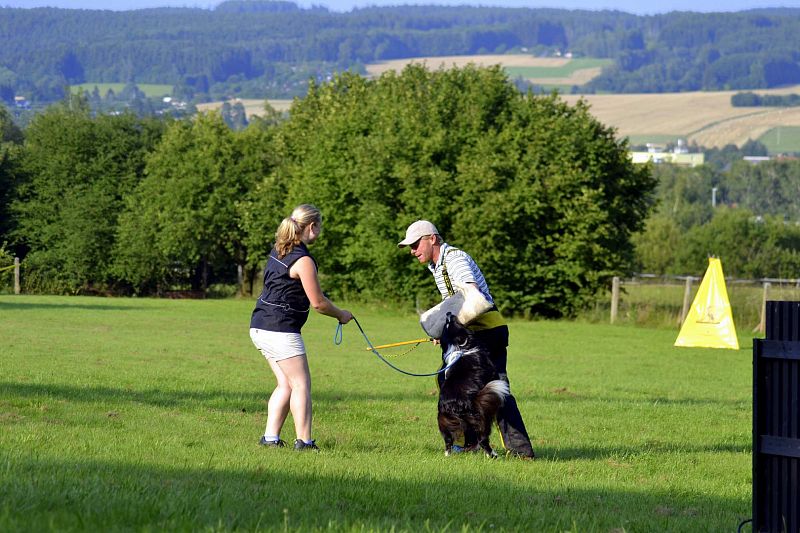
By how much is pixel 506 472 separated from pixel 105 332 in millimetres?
20829

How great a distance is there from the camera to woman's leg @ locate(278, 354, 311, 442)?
10.5m

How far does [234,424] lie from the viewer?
12.8m

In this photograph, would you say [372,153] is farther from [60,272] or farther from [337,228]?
[60,272]

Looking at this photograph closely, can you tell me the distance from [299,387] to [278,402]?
32cm

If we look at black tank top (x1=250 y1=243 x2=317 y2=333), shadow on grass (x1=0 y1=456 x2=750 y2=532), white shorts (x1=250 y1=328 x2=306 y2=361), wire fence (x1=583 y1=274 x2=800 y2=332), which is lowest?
wire fence (x1=583 y1=274 x2=800 y2=332)

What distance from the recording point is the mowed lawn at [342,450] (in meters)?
7.04

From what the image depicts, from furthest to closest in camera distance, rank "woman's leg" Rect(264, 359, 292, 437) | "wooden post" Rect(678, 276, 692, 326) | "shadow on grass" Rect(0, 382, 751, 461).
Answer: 1. "wooden post" Rect(678, 276, 692, 326)
2. "shadow on grass" Rect(0, 382, 751, 461)
3. "woman's leg" Rect(264, 359, 292, 437)

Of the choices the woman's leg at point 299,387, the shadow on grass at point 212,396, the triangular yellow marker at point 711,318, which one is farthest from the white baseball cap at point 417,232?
the triangular yellow marker at point 711,318

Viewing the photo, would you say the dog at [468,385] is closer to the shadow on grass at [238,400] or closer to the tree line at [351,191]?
the shadow on grass at [238,400]

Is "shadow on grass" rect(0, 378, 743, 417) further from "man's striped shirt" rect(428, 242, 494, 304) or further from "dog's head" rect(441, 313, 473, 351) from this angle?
"man's striped shirt" rect(428, 242, 494, 304)

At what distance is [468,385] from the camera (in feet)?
34.8

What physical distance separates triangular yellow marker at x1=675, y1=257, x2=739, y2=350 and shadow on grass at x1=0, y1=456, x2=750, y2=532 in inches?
890

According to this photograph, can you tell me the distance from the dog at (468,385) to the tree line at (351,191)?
124ft

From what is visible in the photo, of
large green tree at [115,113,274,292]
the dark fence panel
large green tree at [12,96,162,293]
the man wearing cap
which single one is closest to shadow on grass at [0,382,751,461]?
the man wearing cap
